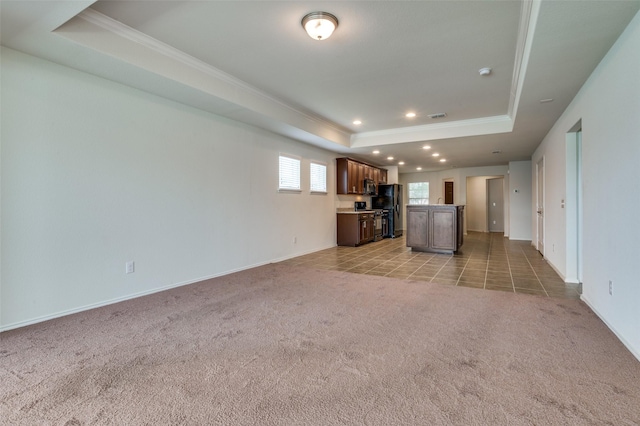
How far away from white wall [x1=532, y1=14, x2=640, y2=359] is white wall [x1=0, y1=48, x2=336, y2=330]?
14.5ft

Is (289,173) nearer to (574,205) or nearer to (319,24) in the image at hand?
(319,24)

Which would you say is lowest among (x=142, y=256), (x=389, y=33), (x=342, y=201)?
(x=142, y=256)

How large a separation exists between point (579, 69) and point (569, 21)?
104 cm

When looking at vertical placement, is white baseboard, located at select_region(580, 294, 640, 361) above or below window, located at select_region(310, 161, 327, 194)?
below

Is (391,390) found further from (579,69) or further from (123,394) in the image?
(579,69)

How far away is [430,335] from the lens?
8.18ft

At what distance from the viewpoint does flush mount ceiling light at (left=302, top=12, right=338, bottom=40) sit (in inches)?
105

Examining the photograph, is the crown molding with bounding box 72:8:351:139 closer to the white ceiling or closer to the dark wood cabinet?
the white ceiling

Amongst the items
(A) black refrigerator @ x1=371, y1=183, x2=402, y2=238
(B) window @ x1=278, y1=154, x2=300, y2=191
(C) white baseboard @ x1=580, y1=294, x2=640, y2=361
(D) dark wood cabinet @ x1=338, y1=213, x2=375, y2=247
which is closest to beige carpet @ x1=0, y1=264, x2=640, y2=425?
(C) white baseboard @ x1=580, y1=294, x2=640, y2=361

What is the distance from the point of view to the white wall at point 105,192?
2.78m

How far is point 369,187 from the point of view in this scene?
9000 millimetres

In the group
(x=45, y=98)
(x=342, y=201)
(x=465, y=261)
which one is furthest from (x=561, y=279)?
(x=45, y=98)

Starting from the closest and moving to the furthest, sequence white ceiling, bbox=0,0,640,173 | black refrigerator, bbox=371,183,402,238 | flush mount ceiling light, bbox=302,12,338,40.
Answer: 1. white ceiling, bbox=0,0,640,173
2. flush mount ceiling light, bbox=302,12,338,40
3. black refrigerator, bbox=371,183,402,238

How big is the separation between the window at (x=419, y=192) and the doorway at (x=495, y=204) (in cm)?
225
